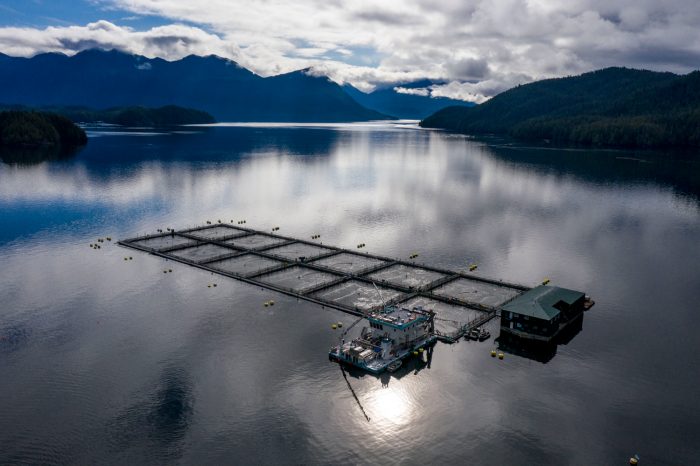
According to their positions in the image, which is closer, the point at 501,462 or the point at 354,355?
the point at 501,462

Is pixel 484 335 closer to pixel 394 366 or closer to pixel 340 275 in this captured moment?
pixel 394 366

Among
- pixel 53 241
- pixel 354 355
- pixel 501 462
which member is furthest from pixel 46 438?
pixel 53 241

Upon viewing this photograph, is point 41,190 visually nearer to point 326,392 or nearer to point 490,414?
point 326,392

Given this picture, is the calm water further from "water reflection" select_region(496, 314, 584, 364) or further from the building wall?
the building wall

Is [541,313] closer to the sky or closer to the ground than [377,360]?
closer to the sky

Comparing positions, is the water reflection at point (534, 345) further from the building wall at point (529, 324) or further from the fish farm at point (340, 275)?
the fish farm at point (340, 275)

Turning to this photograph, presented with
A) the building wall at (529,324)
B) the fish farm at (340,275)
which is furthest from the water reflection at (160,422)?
the building wall at (529,324)

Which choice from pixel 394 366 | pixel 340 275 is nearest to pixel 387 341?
pixel 394 366

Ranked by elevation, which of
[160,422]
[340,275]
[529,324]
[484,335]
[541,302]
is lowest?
[160,422]
